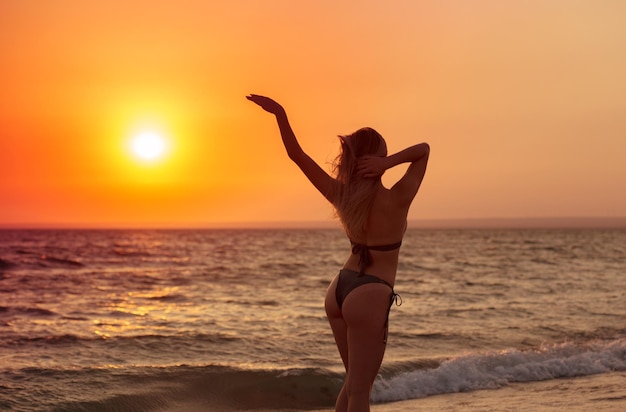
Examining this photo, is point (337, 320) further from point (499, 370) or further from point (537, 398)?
point (499, 370)

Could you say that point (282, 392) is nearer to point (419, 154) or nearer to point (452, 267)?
point (419, 154)

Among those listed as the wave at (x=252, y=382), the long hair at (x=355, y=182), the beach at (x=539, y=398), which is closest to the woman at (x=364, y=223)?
the long hair at (x=355, y=182)

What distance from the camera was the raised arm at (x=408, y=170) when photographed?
4.41 metres

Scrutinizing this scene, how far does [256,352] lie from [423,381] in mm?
3581

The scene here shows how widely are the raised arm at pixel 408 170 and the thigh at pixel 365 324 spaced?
0.55m

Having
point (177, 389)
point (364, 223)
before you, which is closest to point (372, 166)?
point (364, 223)

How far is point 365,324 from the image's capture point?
4.55 meters

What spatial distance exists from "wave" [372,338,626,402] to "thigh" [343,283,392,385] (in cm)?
542

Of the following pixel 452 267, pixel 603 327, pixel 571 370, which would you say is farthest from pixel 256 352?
pixel 452 267

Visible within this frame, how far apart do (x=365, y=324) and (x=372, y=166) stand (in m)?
0.90

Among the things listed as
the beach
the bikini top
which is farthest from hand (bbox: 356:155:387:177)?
the beach

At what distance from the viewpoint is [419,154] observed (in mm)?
4469

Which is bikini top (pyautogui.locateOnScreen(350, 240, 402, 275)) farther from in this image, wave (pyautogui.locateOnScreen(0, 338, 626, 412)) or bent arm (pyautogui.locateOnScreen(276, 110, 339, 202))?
wave (pyautogui.locateOnScreen(0, 338, 626, 412))

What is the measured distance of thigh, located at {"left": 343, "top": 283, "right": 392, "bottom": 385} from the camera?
455cm
